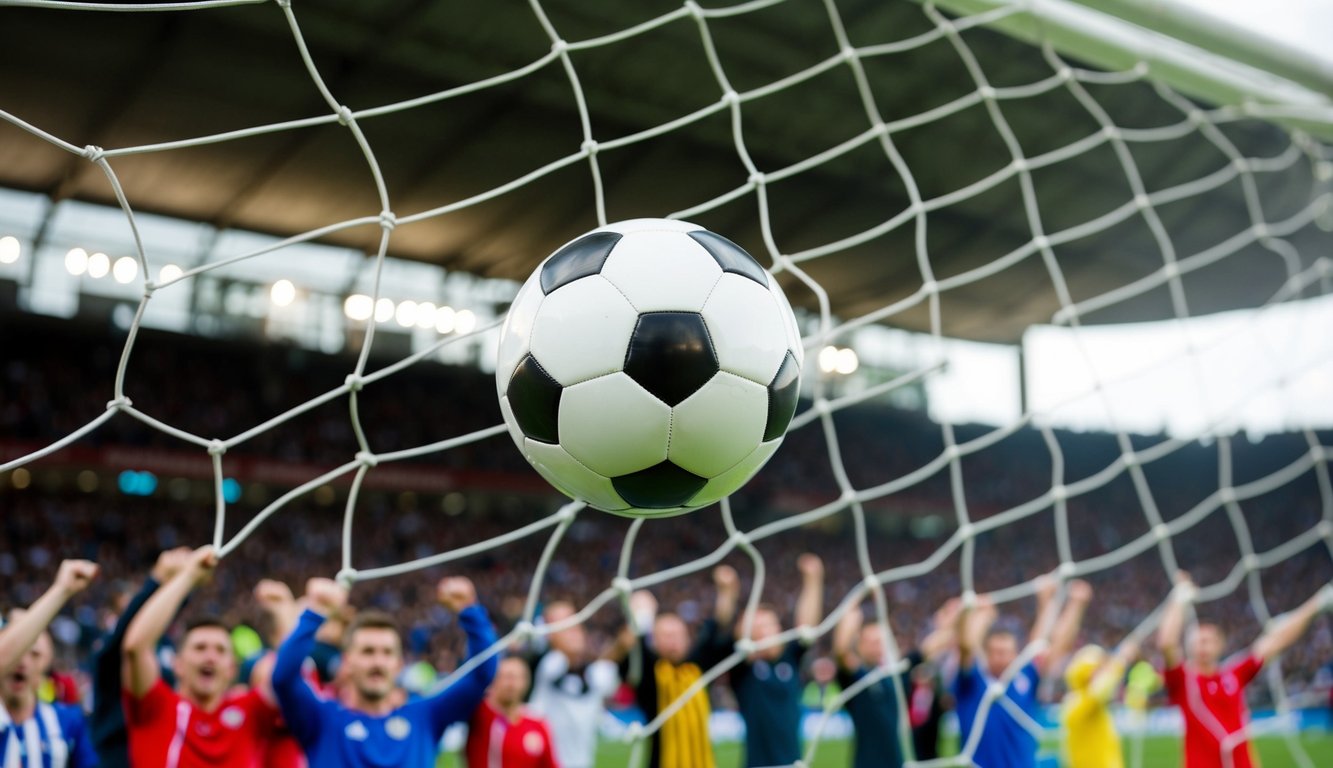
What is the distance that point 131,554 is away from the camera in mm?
16688

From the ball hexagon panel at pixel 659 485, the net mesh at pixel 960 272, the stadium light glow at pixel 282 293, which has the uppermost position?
the stadium light glow at pixel 282 293

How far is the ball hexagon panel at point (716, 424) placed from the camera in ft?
6.23

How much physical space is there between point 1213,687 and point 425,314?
54.7 ft

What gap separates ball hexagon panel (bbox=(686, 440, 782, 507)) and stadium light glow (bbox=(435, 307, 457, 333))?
1825 cm

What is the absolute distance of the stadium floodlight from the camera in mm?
17312

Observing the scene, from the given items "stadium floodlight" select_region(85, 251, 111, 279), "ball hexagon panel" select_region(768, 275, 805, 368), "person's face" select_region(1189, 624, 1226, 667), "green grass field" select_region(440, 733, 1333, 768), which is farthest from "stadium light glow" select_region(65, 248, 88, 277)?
"ball hexagon panel" select_region(768, 275, 805, 368)

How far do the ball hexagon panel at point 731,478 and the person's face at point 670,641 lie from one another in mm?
3068

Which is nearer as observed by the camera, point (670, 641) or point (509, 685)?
point (509, 685)

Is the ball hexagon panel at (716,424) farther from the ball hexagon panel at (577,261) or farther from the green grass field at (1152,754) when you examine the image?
the green grass field at (1152,754)

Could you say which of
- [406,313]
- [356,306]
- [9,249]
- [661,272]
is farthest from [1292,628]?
[9,249]

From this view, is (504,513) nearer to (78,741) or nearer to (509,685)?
(509,685)

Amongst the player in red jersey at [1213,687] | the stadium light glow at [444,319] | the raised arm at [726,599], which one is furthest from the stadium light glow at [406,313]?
the player in red jersey at [1213,687]

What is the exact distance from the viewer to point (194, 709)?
341 centimetres

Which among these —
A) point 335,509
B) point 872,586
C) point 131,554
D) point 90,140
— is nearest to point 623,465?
point 872,586
